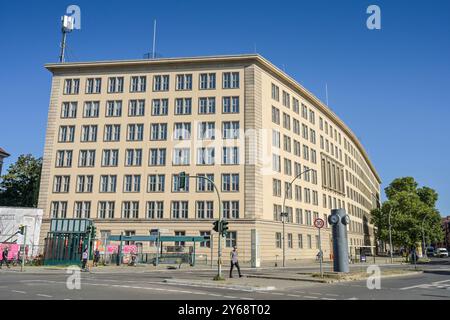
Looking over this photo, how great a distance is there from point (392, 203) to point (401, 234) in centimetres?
570

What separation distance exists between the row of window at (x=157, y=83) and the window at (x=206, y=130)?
15.5 ft

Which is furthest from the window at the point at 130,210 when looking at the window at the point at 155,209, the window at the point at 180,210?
the window at the point at 180,210

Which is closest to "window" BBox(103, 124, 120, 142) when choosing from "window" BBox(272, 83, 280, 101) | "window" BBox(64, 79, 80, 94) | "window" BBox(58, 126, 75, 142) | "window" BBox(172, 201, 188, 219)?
"window" BBox(58, 126, 75, 142)

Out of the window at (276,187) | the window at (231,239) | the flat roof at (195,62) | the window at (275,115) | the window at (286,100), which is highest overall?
the flat roof at (195,62)

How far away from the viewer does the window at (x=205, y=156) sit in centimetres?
4681

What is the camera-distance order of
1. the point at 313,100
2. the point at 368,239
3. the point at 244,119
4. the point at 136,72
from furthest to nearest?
1. the point at 368,239
2. the point at 313,100
3. the point at 136,72
4. the point at 244,119

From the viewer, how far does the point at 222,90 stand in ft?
159

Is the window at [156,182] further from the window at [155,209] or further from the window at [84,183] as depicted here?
the window at [84,183]

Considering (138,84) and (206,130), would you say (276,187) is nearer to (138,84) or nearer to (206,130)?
(206,130)

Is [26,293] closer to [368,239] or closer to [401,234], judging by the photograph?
[401,234]

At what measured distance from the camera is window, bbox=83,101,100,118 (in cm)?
5044

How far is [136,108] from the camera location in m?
49.8

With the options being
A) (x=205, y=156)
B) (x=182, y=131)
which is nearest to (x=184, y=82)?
(x=182, y=131)
